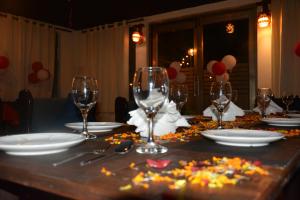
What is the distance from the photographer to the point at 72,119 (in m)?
2.39

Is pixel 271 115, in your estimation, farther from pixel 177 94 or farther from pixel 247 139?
pixel 247 139

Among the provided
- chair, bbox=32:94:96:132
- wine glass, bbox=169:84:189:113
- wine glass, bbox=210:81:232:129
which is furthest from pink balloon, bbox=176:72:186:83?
wine glass, bbox=210:81:232:129

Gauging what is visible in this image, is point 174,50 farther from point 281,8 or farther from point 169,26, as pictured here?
point 281,8

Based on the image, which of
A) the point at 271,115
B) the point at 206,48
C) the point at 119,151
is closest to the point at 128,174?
the point at 119,151

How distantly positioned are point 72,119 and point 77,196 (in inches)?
78.9

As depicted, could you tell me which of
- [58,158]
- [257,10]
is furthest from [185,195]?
[257,10]

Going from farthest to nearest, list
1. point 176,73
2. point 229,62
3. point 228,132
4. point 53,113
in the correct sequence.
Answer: point 176,73 → point 229,62 → point 53,113 → point 228,132

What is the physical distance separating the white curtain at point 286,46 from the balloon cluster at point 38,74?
415 cm

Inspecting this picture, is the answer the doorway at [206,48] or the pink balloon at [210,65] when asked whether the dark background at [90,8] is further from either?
the pink balloon at [210,65]

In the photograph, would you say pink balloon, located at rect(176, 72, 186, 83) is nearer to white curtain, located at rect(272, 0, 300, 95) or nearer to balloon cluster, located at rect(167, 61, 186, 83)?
balloon cluster, located at rect(167, 61, 186, 83)

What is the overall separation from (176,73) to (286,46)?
5.98ft

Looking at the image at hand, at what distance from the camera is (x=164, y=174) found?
0.52 metres

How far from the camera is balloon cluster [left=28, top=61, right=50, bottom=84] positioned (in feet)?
18.3

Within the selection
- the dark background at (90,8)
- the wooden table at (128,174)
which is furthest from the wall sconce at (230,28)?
the wooden table at (128,174)
